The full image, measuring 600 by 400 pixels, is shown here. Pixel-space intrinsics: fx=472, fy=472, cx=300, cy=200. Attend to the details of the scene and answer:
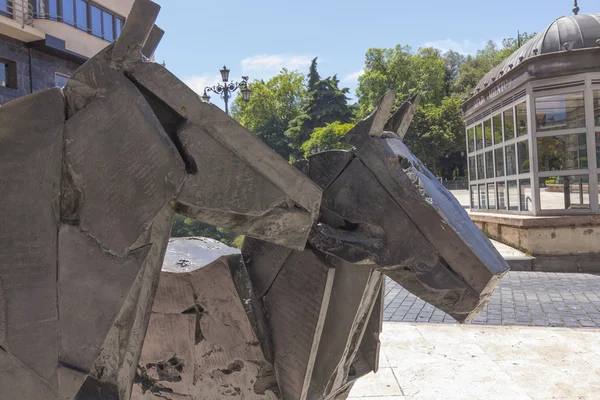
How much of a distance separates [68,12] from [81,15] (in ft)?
2.09

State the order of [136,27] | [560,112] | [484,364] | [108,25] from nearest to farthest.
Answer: [136,27] < [484,364] < [560,112] < [108,25]

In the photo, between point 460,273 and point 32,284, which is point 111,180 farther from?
point 460,273

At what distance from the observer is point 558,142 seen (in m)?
9.70

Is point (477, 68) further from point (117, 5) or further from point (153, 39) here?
point (153, 39)

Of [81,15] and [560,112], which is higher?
[81,15]

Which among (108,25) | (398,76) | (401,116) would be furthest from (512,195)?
(398,76)

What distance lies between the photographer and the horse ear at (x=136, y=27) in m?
1.48

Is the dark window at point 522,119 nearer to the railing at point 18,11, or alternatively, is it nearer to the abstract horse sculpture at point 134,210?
the abstract horse sculpture at point 134,210

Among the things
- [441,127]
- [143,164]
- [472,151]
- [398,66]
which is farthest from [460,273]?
[398,66]

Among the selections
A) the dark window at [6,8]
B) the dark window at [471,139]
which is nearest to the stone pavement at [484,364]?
the dark window at [471,139]

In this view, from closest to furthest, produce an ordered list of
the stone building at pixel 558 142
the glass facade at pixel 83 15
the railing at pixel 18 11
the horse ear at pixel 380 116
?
the horse ear at pixel 380 116 < the stone building at pixel 558 142 < the railing at pixel 18 11 < the glass facade at pixel 83 15

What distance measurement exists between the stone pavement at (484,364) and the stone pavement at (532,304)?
462mm

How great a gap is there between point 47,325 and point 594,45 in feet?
35.5

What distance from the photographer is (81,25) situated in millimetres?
14781
